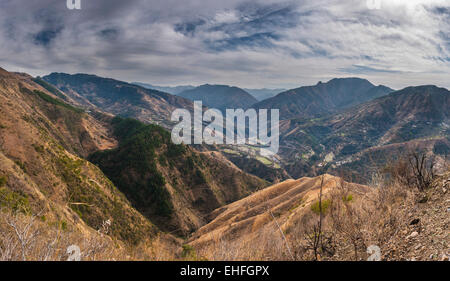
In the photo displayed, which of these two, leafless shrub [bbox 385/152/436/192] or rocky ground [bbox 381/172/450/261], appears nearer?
rocky ground [bbox 381/172/450/261]

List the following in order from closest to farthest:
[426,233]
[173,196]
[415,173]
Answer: [426,233] < [415,173] < [173,196]

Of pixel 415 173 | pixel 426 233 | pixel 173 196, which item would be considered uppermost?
pixel 415 173

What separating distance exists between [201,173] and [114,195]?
46334 millimetres

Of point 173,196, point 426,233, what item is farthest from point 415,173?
point 173,196

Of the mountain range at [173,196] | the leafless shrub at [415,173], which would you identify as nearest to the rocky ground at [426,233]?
the mountain range at [173,196]

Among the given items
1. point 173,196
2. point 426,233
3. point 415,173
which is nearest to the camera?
point 426,233

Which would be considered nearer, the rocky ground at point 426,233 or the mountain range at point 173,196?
the rocky ground at point 426,233

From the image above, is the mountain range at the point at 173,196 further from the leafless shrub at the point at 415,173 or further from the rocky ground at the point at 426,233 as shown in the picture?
the leafless shrub at the point at 415,173

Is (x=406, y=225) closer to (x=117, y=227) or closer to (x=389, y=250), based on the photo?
(x=389, y=250)

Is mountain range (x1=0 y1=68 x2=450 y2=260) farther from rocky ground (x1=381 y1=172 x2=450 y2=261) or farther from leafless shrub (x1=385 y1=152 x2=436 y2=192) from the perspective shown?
leafless shrub (x1=385 y1=152 x2=436 y2=192)

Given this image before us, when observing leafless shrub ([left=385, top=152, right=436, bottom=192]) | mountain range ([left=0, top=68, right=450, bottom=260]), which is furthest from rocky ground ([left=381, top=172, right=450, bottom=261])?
leafless shrub ([left=385, top=152, right=436, bottom=192])

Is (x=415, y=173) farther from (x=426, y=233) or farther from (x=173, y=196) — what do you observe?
(x=173, y=196)

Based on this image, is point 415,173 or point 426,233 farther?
point 415,173
